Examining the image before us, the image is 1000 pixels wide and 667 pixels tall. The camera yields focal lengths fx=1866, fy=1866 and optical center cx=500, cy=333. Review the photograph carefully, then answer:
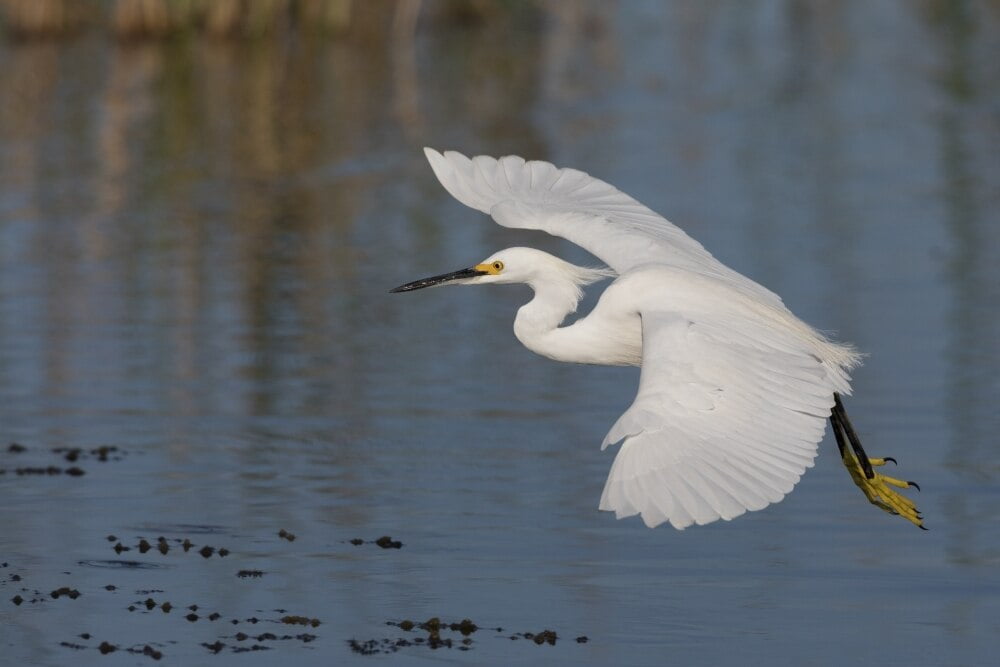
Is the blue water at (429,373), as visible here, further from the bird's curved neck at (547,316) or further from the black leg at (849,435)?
the bird's curved neck at (547,316)

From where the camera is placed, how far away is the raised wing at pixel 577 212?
23.5ft

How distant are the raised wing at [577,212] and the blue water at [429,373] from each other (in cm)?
102

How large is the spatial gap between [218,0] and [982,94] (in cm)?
934

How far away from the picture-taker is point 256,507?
7.34m

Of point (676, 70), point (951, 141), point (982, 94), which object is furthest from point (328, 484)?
point (676, 70)

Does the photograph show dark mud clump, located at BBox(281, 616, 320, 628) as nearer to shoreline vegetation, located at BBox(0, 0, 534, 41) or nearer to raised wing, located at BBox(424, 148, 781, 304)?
raised wing, located at BBox(424, 148, 781, 304)

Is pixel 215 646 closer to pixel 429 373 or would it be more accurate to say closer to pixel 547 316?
pixel 547 316

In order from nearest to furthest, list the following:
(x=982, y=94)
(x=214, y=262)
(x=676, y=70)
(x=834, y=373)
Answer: (x=834, y=373), (x=214, y=262), (x=982, y=94), (x=676, y=70)

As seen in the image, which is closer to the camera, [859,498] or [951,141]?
[859,498]

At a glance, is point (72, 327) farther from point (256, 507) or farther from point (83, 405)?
point (256, 507)

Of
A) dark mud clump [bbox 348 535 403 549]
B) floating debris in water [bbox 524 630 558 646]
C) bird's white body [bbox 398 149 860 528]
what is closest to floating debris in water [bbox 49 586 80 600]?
dark mud clump [bbox 348 535 403 549]

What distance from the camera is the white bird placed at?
5.23 metres

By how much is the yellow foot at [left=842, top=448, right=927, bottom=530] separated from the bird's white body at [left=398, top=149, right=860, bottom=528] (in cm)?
52

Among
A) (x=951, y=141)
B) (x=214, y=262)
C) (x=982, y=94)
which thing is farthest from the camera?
(x=982, y=94)
